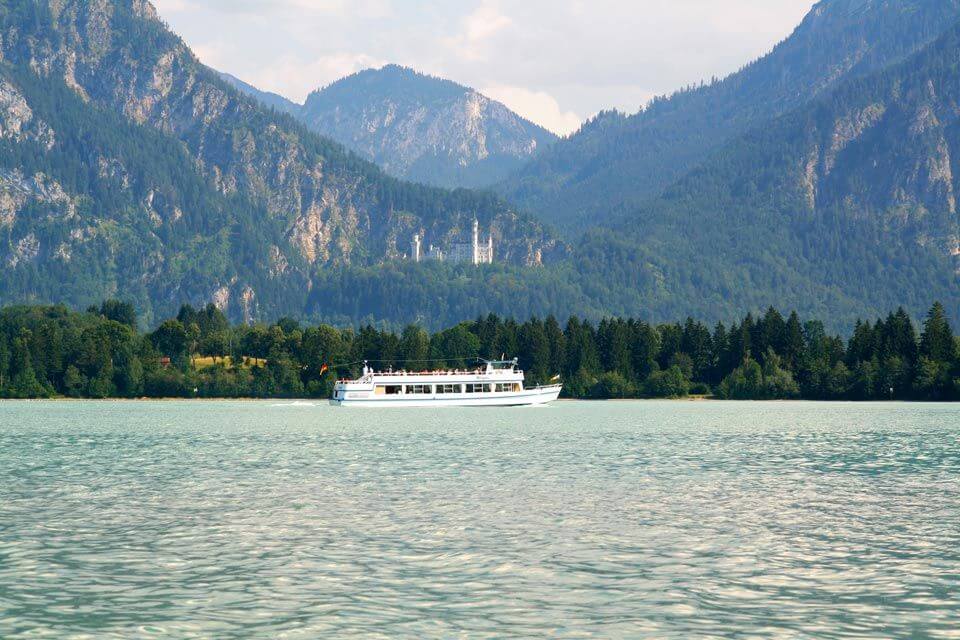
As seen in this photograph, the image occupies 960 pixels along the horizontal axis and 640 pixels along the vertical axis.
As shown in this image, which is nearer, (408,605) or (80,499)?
(408,605)

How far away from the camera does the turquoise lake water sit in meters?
38.8

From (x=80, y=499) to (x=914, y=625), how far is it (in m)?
44.5

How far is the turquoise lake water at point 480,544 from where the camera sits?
127 feet

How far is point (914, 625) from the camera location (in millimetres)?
37969

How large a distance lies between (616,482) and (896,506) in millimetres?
17552

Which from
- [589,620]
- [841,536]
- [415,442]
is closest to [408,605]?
[589,620]

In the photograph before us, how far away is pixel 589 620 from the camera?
126 ft

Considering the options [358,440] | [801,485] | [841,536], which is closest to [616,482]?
[801,485]

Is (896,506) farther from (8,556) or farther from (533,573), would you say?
(8,556)

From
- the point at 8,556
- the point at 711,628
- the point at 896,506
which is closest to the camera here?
the point at 711,628

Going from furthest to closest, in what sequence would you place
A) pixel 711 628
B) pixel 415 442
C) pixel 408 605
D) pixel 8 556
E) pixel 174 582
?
pixel 415 442, pixel 8 556, pixel 174 582, pixel 408 605, pixel 711 628

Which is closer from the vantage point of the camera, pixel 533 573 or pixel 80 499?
pixel 533 573

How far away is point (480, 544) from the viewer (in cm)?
5194

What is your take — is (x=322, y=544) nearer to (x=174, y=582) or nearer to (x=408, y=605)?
(x=174, y=582)
